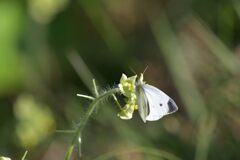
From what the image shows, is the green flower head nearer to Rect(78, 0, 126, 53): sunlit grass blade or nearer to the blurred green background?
the blurred green background

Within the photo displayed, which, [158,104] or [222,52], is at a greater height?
[158,104]

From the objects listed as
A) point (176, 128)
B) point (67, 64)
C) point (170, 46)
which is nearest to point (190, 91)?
point (176, 128)

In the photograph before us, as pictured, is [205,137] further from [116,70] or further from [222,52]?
[116,70]

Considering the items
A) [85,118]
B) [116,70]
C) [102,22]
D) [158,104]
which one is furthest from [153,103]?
[102,22]

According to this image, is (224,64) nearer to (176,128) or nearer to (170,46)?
(176,128)

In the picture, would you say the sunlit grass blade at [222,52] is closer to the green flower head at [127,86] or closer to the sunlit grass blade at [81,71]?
the sunlit grass blade at [81,71]

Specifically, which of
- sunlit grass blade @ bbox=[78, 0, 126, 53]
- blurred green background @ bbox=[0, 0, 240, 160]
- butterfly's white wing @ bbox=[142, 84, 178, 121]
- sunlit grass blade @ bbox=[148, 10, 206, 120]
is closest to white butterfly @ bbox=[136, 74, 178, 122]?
butterfly's white wing @ bbox=[142, 84, 178, 121]
